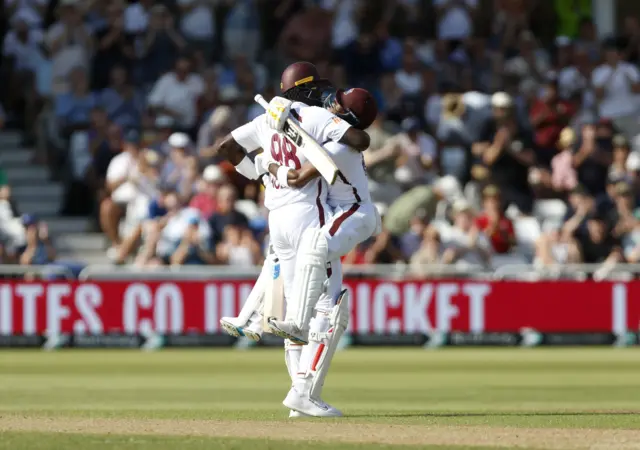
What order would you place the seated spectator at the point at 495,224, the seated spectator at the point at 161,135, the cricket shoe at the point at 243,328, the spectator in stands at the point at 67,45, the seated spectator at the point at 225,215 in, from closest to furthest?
the cricket shoe at the point at 243,328
the seated spectator at the point at 225,215
the seated spectator at the point at 495,224
the seated spectator at the point at 161,135
the spectator in stands at the point at 67,45

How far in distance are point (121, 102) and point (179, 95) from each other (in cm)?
96

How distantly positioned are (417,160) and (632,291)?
3612mm

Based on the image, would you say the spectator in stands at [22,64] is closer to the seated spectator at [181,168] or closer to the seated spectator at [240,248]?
the seated spectator at [181,168]

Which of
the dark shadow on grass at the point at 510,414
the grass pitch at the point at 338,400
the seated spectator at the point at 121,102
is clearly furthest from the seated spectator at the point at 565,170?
the dark shadow on grass at the point at 510,414

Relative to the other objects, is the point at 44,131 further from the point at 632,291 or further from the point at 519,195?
the point at 632,291

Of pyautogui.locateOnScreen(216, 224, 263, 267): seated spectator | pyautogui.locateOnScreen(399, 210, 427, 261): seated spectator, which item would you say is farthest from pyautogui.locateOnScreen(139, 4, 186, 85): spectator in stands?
pyautogui.locateOnScreen(399, 210, 427, 261): seated spectator

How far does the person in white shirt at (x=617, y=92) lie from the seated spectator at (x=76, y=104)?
7770 mm

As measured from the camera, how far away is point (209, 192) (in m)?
19.4

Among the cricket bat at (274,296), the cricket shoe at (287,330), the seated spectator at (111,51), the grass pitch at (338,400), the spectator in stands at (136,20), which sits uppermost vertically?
the spectator in stands at (136,20)

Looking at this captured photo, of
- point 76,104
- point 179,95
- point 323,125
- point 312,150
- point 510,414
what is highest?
point 179,95

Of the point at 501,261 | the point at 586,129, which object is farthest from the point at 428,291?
the point at 586,129

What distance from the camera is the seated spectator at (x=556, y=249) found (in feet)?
62.3

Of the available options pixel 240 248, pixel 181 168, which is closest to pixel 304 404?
pixel 240 248

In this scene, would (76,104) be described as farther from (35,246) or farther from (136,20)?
(35,246)
